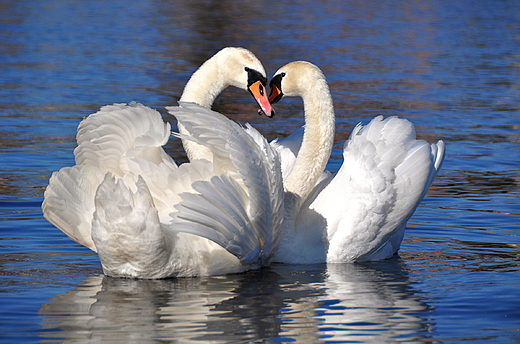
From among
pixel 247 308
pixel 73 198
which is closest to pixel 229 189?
pixel 247 308

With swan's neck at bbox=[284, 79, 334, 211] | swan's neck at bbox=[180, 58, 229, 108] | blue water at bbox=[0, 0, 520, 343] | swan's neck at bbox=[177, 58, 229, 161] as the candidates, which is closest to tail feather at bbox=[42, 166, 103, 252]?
blue water at bbox=[0, 0, 520, 343]

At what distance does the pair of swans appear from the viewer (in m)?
5.49

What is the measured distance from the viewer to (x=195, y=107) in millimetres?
5586

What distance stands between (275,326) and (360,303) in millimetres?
751

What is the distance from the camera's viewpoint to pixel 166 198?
20.0ft

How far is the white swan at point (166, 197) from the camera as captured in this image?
5410 millimetres

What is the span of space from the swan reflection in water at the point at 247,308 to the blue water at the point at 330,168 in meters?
0.02

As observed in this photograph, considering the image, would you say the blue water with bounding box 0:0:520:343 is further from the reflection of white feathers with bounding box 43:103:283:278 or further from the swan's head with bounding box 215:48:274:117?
the swan's head with bounding box 215:48:274:117

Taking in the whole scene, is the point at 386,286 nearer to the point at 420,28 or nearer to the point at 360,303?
the point at 360,303

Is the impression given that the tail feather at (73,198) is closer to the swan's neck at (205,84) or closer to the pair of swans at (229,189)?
the pair of swans at (229,189)

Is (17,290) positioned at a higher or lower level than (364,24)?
lower

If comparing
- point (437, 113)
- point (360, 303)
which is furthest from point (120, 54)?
point (360, 303)

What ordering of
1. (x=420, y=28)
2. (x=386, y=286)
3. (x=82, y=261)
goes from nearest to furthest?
(x=386, y=286) < (x=82, y=261) < (x=420, y=28)

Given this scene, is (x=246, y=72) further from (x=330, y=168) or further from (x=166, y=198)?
(x=330, y=168)
